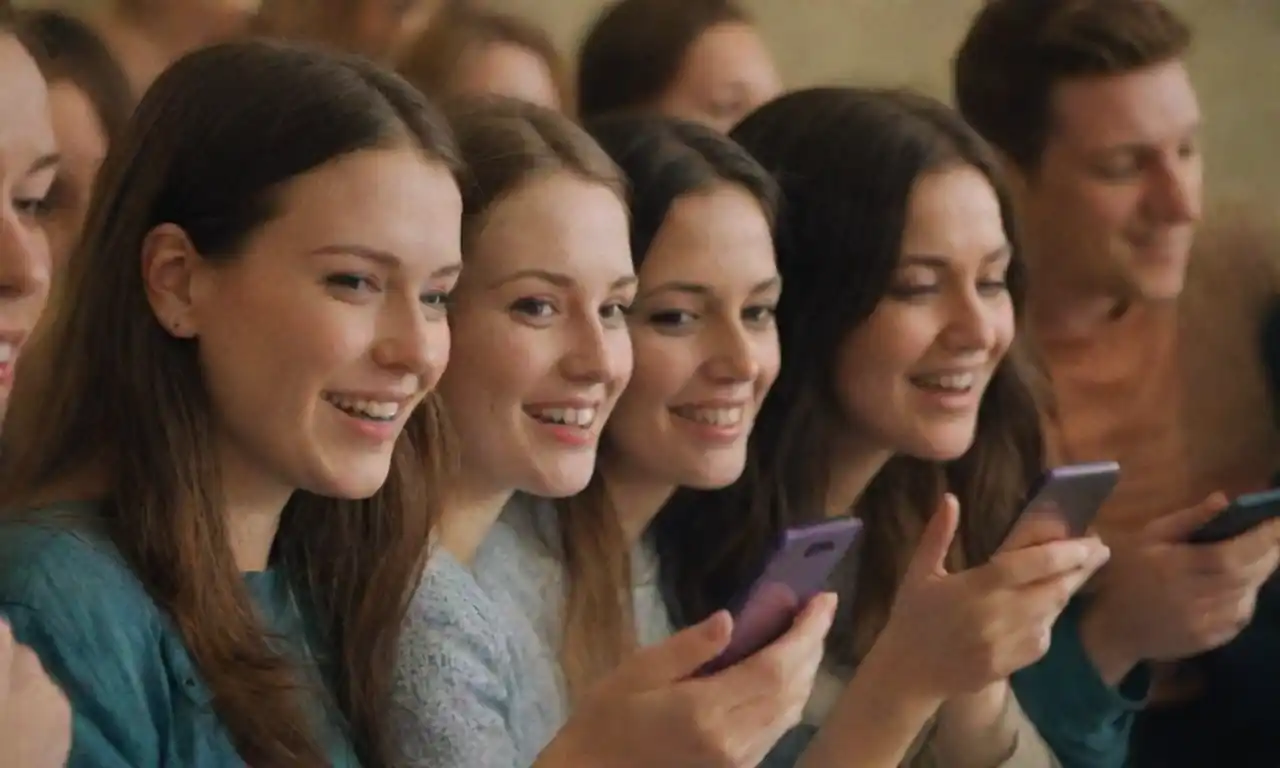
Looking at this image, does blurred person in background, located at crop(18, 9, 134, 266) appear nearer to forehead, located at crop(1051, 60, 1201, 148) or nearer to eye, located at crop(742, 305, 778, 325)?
eye, located at crop(742, 305, 778, 325)

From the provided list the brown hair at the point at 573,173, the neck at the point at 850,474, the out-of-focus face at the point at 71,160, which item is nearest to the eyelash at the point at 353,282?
the brown hair at the point at 573,173

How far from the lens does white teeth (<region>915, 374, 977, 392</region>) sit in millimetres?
1178

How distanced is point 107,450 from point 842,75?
144 cm

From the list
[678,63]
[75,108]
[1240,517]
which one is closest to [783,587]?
[1240,517]

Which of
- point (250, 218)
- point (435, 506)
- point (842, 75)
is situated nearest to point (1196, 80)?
point (842, 75)

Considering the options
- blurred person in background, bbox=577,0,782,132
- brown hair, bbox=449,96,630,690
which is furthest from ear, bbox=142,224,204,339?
blurred person in background, bbox=577,0,782,132

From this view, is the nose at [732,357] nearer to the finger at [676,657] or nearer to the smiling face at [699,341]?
the smiling face at [699,341]

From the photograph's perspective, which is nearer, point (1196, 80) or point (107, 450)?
point (107, 450)

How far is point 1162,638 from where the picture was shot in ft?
4.44

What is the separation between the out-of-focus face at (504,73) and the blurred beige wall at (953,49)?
0.61 meters

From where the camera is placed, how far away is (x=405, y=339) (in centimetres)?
82

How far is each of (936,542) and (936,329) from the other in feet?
0.59

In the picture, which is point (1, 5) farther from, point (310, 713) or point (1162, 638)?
point (1162, 638)

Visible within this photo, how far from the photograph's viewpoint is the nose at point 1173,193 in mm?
1505
